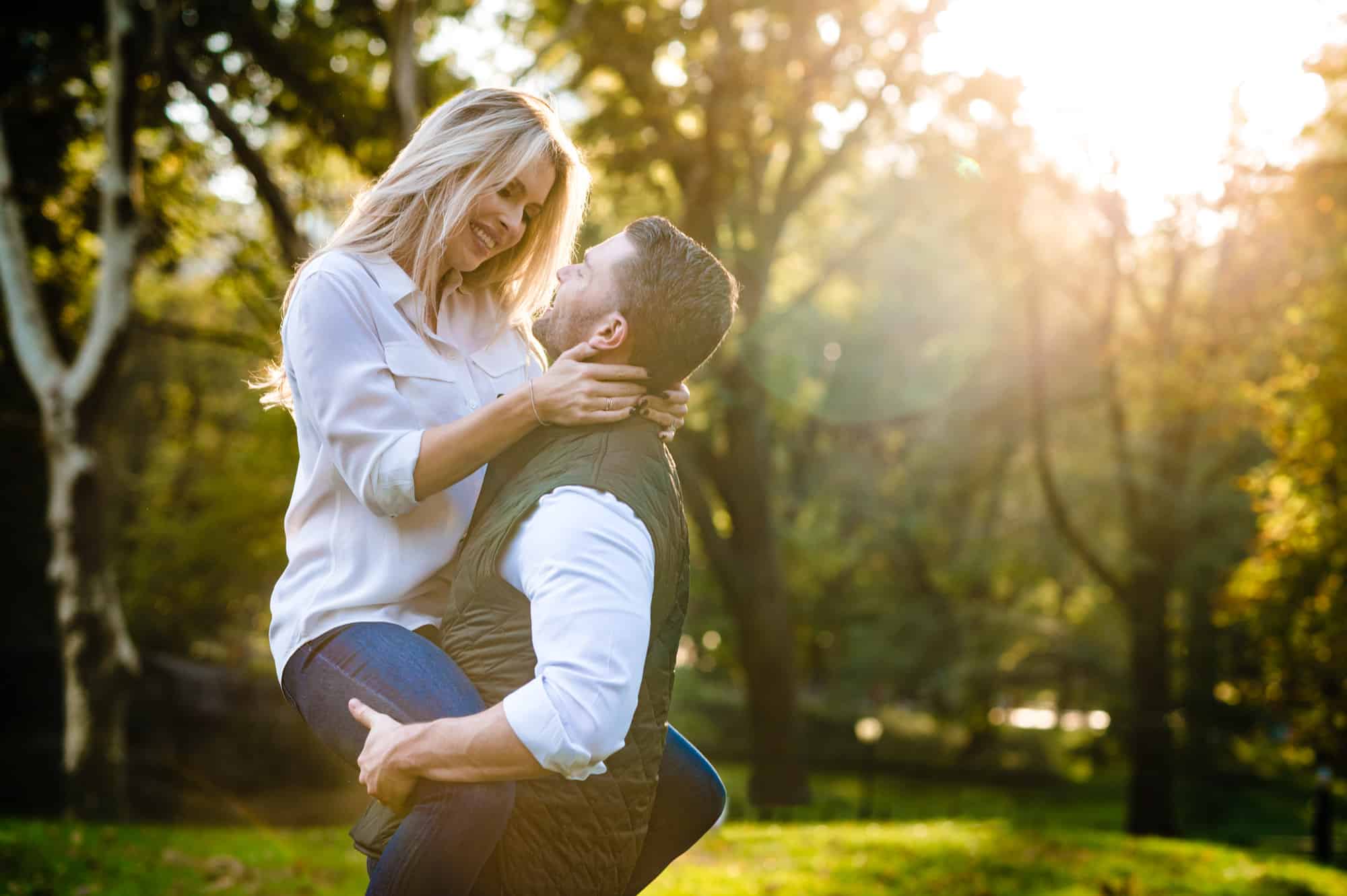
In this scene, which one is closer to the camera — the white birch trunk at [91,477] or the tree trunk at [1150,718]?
the white birch trunk at [91,477]

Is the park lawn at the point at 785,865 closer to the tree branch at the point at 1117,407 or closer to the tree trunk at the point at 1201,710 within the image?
the tree branch at the point at 1117,407

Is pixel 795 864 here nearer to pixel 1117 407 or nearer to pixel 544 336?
pixel 544 336

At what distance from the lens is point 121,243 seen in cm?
1009

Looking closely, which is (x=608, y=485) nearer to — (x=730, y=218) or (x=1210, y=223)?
(x=730, y=218)

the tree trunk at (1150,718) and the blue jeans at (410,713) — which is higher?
the blue jeans at (410,713)

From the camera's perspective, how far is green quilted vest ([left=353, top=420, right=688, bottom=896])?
2367mm

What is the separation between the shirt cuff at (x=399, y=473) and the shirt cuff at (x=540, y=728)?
502 millimetres

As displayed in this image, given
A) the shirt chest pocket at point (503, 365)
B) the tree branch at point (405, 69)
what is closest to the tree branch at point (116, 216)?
the tree branch at point (405, 69)

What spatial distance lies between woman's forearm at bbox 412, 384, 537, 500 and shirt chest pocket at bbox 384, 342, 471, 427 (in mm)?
221

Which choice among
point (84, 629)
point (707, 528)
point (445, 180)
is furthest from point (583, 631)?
point (707, 528)

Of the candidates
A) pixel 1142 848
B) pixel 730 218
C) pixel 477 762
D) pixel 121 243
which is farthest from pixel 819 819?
pixel 477 762

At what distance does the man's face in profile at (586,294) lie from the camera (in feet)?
8.39

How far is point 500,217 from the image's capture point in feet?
9.05

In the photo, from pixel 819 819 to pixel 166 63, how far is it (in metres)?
10.7
